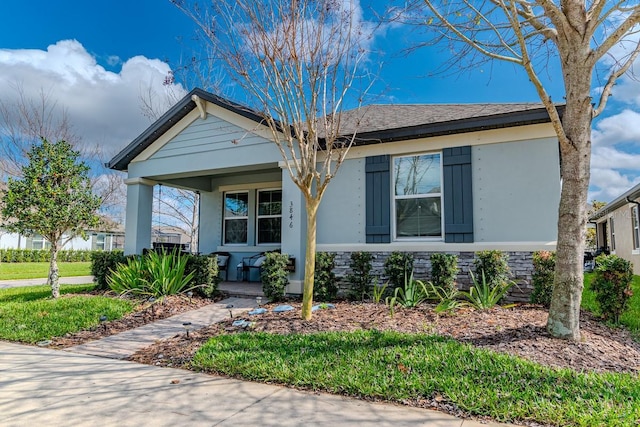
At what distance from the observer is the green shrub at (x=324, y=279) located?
768 centimetres

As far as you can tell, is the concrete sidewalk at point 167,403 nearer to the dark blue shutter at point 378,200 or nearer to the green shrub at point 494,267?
the green shrub at point 494,267

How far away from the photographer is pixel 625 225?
16062mm

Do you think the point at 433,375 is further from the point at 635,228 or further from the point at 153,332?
the point at 635,228

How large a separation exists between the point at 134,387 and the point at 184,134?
754 centimetres

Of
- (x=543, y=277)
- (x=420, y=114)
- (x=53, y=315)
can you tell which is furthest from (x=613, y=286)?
(x=53, y=315)

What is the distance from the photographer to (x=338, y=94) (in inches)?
266

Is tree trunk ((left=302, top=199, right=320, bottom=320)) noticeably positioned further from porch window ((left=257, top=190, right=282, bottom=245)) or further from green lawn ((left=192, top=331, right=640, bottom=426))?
porch window ((left=257, top=190, right=282, bottom=245))

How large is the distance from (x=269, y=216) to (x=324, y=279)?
15.4 feet

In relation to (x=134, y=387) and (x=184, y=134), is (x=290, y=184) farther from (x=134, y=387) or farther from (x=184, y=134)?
(x=134, y=387)

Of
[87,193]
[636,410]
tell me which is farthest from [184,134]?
[636,410]

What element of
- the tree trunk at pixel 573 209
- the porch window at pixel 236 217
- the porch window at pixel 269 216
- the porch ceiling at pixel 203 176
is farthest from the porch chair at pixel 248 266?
the tree trunk at pixel 573 209

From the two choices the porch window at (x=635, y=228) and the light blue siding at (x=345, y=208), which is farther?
the porch window at (x=635, y=228)

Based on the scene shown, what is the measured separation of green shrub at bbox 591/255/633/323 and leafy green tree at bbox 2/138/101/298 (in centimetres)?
1031

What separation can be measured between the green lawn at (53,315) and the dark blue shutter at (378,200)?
5010mm
